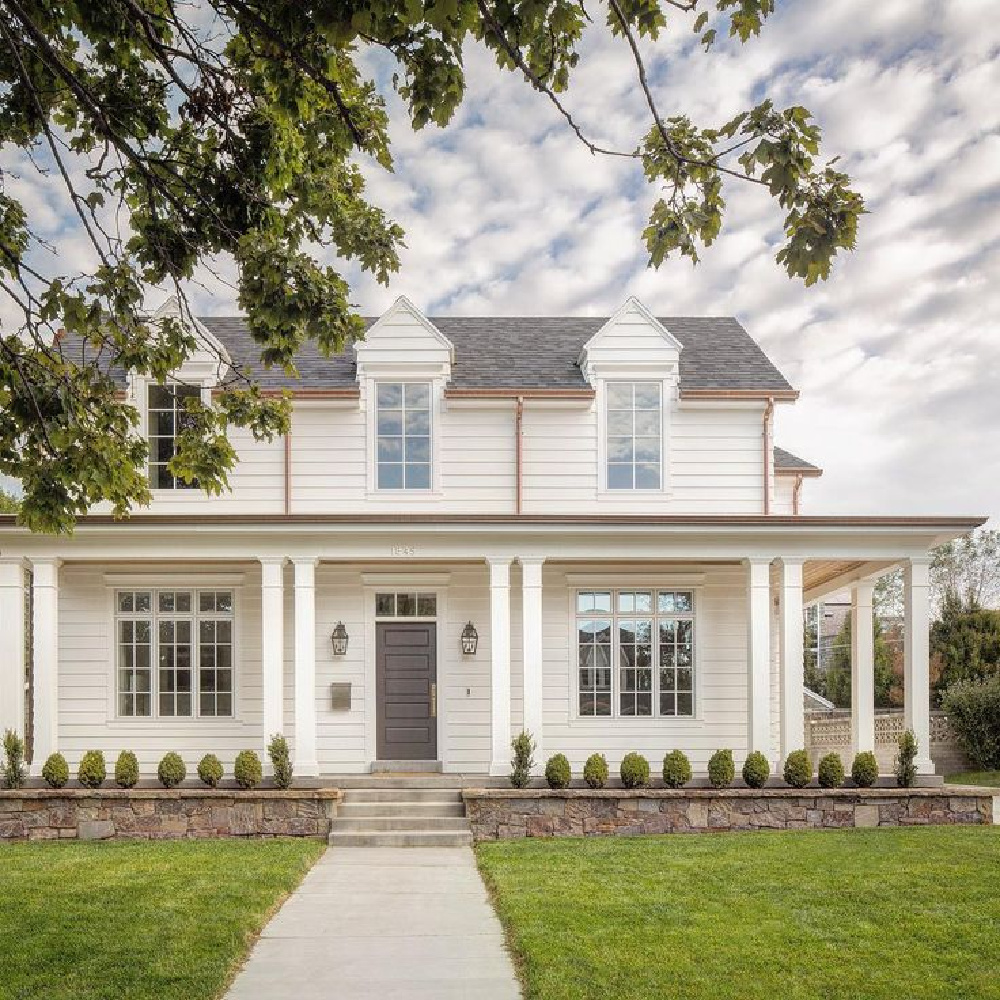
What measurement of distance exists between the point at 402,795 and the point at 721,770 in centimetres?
406

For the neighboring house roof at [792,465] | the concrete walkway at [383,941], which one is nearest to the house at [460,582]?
the neighboring house roof at [792,465]

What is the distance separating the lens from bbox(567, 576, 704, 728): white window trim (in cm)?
1495

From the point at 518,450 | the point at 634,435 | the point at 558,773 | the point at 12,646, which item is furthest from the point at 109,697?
the point at 634,435

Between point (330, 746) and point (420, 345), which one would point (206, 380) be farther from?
point (330, 746)

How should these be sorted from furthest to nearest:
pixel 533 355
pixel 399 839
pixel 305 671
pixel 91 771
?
pixel 533 355
pixel 305 671
pixel 91 771
pixel 399 839

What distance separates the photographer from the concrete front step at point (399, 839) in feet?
39.5

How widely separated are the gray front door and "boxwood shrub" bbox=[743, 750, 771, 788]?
451cm

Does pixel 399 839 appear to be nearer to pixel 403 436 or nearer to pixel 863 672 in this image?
pixel 403 436

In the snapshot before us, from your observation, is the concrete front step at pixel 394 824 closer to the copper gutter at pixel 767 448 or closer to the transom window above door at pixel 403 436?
the transom window above door at pixel 403 436

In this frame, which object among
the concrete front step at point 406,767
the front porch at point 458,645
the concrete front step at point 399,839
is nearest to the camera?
the concrete front step at point 399,839

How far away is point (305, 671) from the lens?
13.6 meters

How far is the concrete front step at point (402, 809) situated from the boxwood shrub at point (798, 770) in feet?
13.5

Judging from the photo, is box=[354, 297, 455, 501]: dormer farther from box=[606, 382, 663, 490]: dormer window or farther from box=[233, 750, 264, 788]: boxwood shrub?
box=[233, 750, 264, 788]: boxwood shrub

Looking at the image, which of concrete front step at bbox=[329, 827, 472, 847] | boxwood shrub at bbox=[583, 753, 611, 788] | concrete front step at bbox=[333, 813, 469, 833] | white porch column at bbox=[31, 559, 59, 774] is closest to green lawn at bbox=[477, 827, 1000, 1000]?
concrete front step at bbox=[329, 827, 472, 847]
